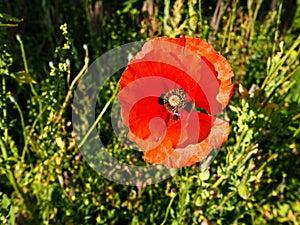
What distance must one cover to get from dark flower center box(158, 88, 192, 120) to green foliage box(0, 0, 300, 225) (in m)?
0.24

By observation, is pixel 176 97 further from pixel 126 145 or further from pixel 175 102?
pixel 126 145

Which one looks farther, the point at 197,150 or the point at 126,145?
A: the point at 126,145

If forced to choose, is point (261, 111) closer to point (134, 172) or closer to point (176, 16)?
point (134, 172)

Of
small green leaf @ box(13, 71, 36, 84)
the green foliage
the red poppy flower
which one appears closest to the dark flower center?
the red poppy flower

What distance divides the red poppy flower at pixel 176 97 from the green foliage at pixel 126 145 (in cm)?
20

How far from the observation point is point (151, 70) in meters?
1.11

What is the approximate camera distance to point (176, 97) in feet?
3.88

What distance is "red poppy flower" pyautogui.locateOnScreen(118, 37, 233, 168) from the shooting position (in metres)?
1.05

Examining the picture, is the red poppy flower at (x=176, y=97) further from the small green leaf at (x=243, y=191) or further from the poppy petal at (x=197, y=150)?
the small green leaf at (x=243, y=191)

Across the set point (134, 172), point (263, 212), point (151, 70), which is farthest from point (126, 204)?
point (151, 70)

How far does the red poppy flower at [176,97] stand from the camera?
1.05 metres

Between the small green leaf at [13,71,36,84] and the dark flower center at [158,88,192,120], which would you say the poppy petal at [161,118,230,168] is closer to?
the dark flower center at [158,88,192,120]

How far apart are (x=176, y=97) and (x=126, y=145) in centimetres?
49

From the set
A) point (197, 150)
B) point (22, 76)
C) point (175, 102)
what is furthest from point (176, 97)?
point (22, 76)
